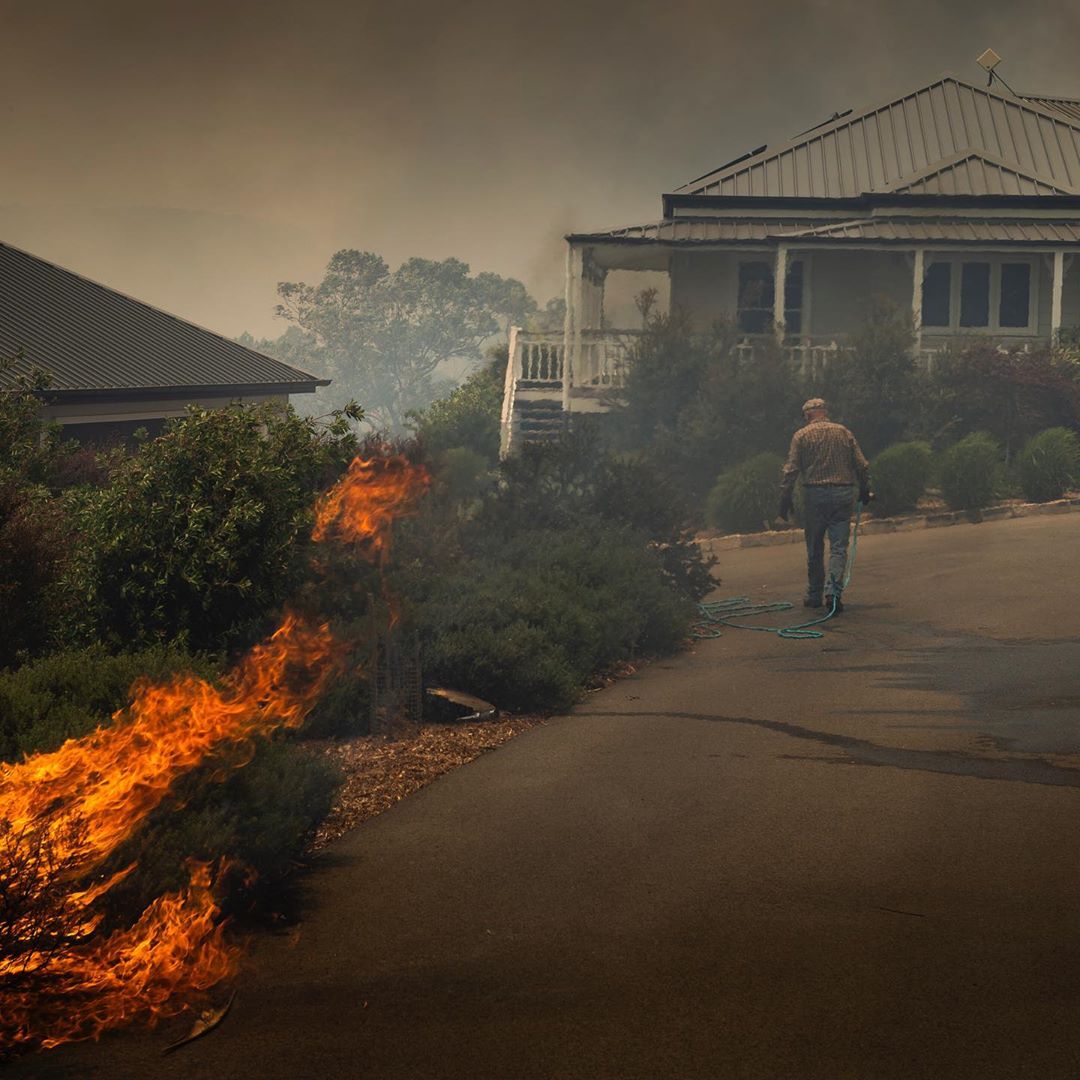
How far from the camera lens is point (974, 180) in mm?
29516

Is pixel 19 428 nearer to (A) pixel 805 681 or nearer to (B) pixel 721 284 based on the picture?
(A) pixel 805 681

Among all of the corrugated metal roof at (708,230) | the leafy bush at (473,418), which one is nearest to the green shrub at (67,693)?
the corrugated metal roof at (708,230)

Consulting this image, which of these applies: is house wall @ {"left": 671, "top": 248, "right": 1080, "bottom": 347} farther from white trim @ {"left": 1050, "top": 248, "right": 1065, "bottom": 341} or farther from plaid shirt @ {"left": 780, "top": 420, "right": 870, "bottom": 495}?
plaid shirt @ {"left": 780, "top": 420, "right": 870, "bottom": 495}

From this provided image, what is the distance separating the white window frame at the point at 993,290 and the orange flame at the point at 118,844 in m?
25.3

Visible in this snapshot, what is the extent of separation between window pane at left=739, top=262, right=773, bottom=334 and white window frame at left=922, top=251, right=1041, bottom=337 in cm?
335

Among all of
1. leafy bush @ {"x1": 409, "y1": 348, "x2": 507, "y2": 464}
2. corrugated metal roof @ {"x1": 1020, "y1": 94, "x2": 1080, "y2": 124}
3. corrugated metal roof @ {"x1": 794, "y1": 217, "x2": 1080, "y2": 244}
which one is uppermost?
corrugated metal roof @ {"x1": 1020, "y1": 94, "x2": 1080, "y2": 124}

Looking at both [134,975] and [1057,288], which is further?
[1057,288]

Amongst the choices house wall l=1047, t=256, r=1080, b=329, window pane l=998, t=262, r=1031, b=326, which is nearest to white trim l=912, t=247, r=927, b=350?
window pane l=998, t=262, r=1031, b=326

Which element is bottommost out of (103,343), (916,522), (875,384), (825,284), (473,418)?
(916,522)

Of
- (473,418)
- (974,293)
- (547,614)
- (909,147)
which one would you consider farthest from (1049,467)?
(473,418)

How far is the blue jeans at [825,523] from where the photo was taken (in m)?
14.2

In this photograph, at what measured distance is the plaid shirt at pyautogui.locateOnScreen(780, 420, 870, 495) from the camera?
46.7ft

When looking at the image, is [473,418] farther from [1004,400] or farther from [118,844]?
[118,844]

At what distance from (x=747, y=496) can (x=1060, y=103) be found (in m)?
21.5
